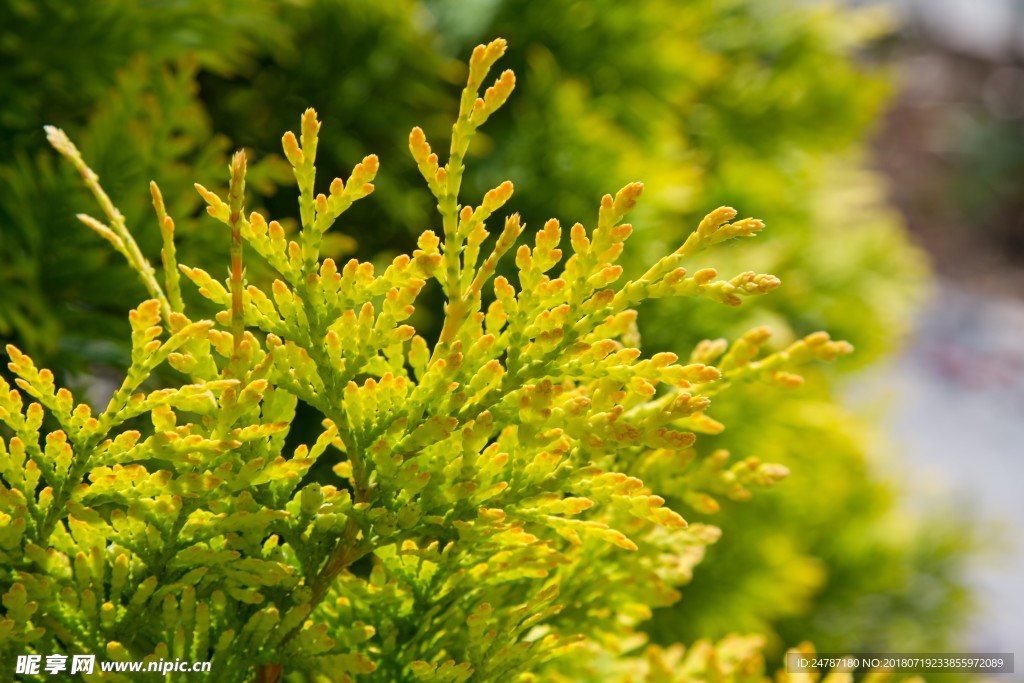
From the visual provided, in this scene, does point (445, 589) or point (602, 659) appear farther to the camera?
point (602, 659)

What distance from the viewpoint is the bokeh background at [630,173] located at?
4.36 feet

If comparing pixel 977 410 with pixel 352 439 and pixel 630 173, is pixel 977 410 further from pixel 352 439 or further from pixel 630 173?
pixel 352 439

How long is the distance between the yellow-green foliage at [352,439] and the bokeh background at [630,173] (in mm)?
197

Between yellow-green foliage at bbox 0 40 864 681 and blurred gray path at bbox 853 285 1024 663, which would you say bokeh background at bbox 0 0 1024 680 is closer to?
yellow-green foliage at bbox 0 40 864 681

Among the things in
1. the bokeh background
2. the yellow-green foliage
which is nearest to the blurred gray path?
the bokeh background

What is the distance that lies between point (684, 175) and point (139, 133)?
1.00 m

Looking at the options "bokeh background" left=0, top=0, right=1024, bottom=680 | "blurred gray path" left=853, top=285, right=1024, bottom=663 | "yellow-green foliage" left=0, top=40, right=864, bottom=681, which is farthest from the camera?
"blurred gray path" left=853, top=285, right=1024, bottom=663

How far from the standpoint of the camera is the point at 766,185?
2381mm

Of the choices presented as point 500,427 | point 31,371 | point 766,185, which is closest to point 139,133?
point 31,371

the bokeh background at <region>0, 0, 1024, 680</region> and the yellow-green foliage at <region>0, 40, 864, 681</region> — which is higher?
the bokeh background at <region>0, 0, 1024, 680</region>

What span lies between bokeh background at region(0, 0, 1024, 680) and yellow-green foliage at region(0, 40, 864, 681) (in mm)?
197

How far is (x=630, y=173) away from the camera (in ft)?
5.94

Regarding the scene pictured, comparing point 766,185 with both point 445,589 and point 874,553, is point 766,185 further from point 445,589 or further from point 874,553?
point 445,589

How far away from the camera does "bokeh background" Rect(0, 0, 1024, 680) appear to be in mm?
1330
